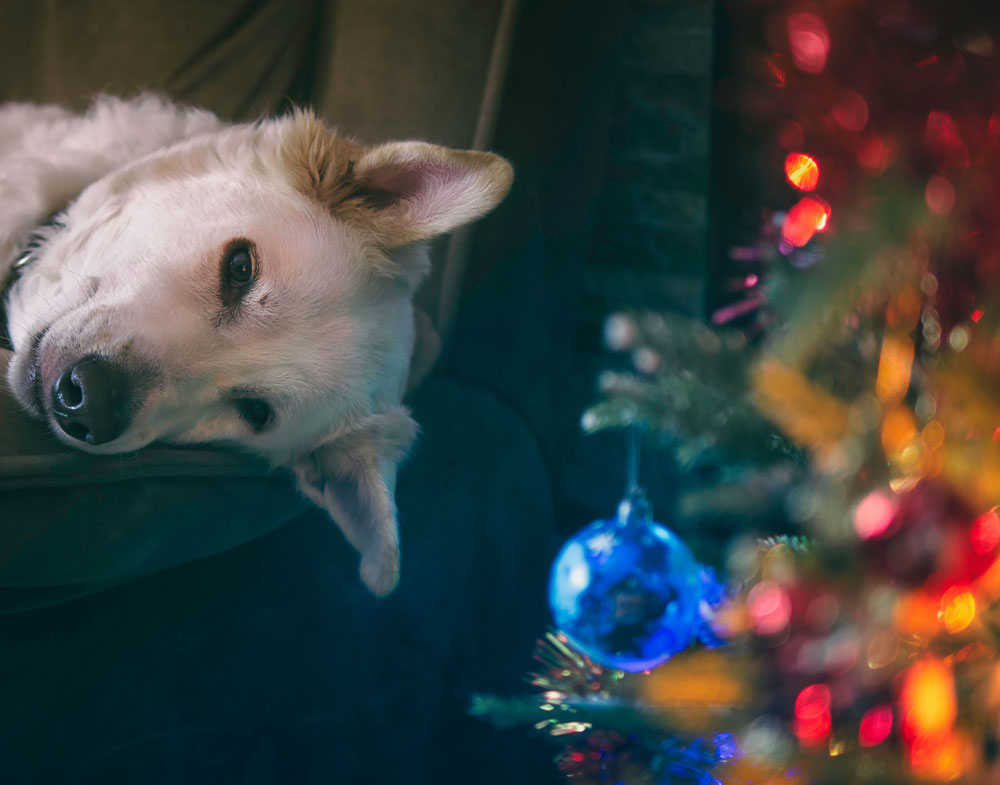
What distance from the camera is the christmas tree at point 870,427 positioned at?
0.62 metres

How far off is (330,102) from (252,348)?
83 centimetres

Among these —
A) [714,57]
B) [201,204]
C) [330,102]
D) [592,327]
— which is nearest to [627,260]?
[592,327]

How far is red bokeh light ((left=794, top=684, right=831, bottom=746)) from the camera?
2.28 feet

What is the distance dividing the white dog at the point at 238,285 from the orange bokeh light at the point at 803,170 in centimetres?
53

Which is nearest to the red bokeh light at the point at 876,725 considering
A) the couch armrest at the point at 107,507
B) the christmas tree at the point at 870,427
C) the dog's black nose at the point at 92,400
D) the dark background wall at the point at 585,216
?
the christmas tree at the point at 870,427

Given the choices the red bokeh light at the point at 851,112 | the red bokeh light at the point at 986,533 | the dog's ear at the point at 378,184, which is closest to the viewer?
the red bokeh light at the point at 986,533

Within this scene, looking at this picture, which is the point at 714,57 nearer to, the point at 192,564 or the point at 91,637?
the point at 192,564

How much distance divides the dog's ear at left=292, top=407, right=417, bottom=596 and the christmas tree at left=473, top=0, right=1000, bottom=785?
63cm

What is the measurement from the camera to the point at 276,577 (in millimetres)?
1386

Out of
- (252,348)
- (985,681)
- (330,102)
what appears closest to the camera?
(985,681)

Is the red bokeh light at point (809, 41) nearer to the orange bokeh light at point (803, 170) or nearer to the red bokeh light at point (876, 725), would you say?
the orange bokeh light at point (803, 170)

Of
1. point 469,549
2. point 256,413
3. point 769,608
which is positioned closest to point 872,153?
point 769,608

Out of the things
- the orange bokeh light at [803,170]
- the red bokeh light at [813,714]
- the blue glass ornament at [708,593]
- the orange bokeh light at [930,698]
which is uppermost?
the orange bokeh light at [803,170]

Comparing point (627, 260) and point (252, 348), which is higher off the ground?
point (252, 348)
